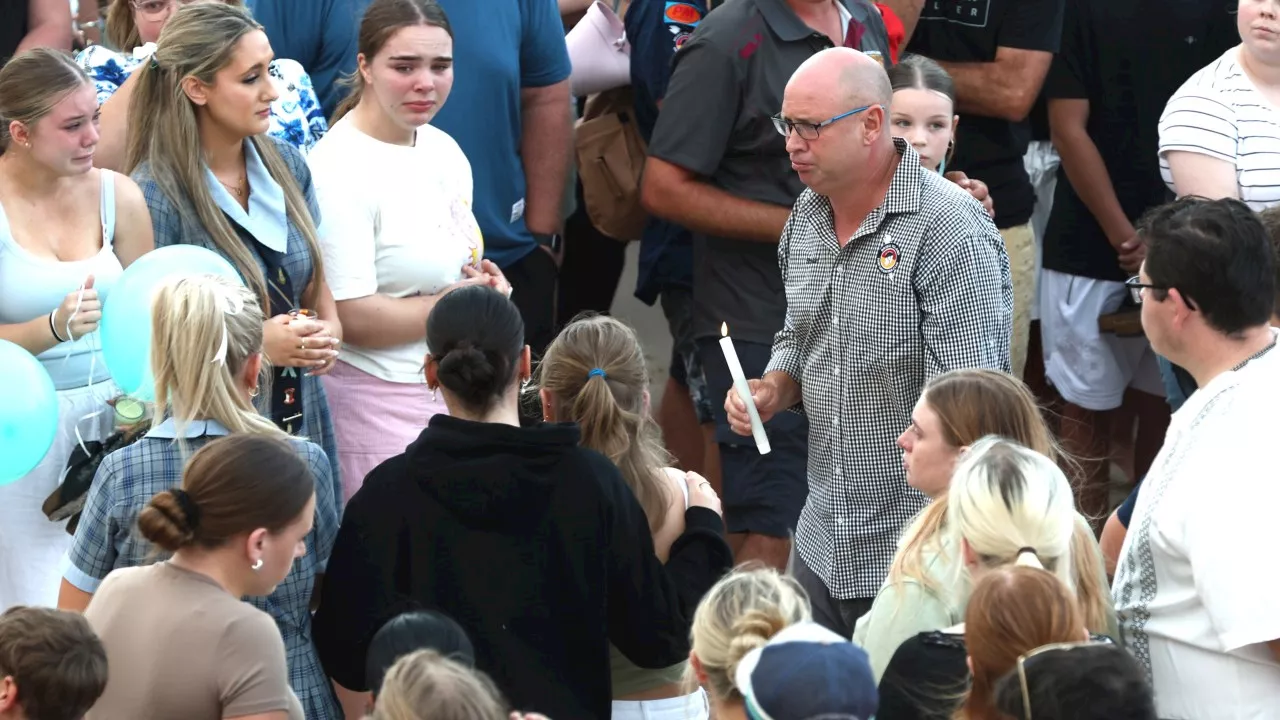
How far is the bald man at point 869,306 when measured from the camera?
12.5 feet

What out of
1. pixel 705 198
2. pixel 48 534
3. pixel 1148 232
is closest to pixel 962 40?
pixel 705 198

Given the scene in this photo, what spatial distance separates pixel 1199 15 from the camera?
18.7 ft

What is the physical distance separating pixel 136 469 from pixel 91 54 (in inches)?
77.3

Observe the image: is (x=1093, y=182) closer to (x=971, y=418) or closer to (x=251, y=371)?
(x=971, y=418)

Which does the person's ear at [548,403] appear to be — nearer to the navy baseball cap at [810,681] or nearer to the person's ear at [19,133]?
the navy baseball cap at [810,681]

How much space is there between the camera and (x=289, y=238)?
416 cm

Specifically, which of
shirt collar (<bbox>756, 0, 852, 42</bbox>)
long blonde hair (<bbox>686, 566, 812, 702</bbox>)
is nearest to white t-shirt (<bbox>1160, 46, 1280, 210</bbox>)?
shirt collar (<bbox>756, 0, 852, 42</bbox>)

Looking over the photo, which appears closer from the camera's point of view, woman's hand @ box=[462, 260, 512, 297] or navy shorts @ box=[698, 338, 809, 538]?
woman's hand @ box=[462, 260, 512, 297]

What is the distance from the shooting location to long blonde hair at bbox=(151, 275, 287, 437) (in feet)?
10.7

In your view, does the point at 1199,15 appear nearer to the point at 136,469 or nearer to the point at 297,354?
the point at 297,354

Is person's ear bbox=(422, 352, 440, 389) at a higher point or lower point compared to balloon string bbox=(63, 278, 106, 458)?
higher

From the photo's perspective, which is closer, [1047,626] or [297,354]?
[1047,626]

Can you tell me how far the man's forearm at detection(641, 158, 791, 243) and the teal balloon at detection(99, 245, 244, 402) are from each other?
1642 millimetres

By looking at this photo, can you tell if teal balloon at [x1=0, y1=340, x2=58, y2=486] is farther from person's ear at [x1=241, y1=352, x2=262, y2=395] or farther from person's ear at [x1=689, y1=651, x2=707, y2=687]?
person's ear at [x1=689, y1=651, x2=707, y2=687]
